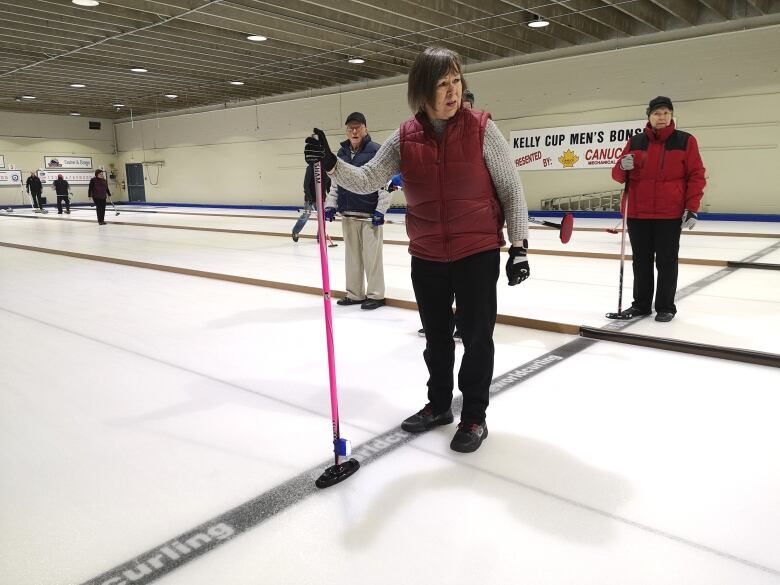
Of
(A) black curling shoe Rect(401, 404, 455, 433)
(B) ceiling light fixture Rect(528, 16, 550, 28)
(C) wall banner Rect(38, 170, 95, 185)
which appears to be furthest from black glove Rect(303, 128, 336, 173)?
(C) wall banner Rect(38, 170, 95, 185)

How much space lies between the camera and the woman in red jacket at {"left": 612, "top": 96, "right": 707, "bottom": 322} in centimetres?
381

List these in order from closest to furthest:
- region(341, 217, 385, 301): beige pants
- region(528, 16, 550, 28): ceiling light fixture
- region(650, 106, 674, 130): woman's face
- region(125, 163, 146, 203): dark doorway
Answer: region(650, 106, 674, 130): woman's face
region(341, 217, 385, 301): beige pants
region(528, 16, 550, 28): ceiling light fixture
region(125, 163, 146, 203): dark doorway

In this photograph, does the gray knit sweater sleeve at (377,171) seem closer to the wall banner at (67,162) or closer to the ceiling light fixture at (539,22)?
the ceiling light fixture at (539,22)

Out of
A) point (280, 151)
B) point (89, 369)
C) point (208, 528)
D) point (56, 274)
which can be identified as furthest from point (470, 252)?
point (280, 151)

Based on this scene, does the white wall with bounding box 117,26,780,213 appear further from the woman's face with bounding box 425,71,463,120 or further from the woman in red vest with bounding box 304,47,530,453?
the woman's face with bounding box 425,71,463,120

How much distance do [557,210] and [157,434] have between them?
12.6 metres

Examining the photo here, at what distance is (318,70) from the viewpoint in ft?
49.4

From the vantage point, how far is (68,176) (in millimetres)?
24969

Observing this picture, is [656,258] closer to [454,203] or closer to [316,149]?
[454,203]

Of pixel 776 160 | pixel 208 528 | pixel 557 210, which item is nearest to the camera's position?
pixel 208 528

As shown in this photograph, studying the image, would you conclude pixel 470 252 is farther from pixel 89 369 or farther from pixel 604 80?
pixel 604 80

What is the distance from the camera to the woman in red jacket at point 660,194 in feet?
12.5

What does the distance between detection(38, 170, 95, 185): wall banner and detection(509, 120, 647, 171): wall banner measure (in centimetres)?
1964

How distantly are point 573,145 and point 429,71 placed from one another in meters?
12.2
